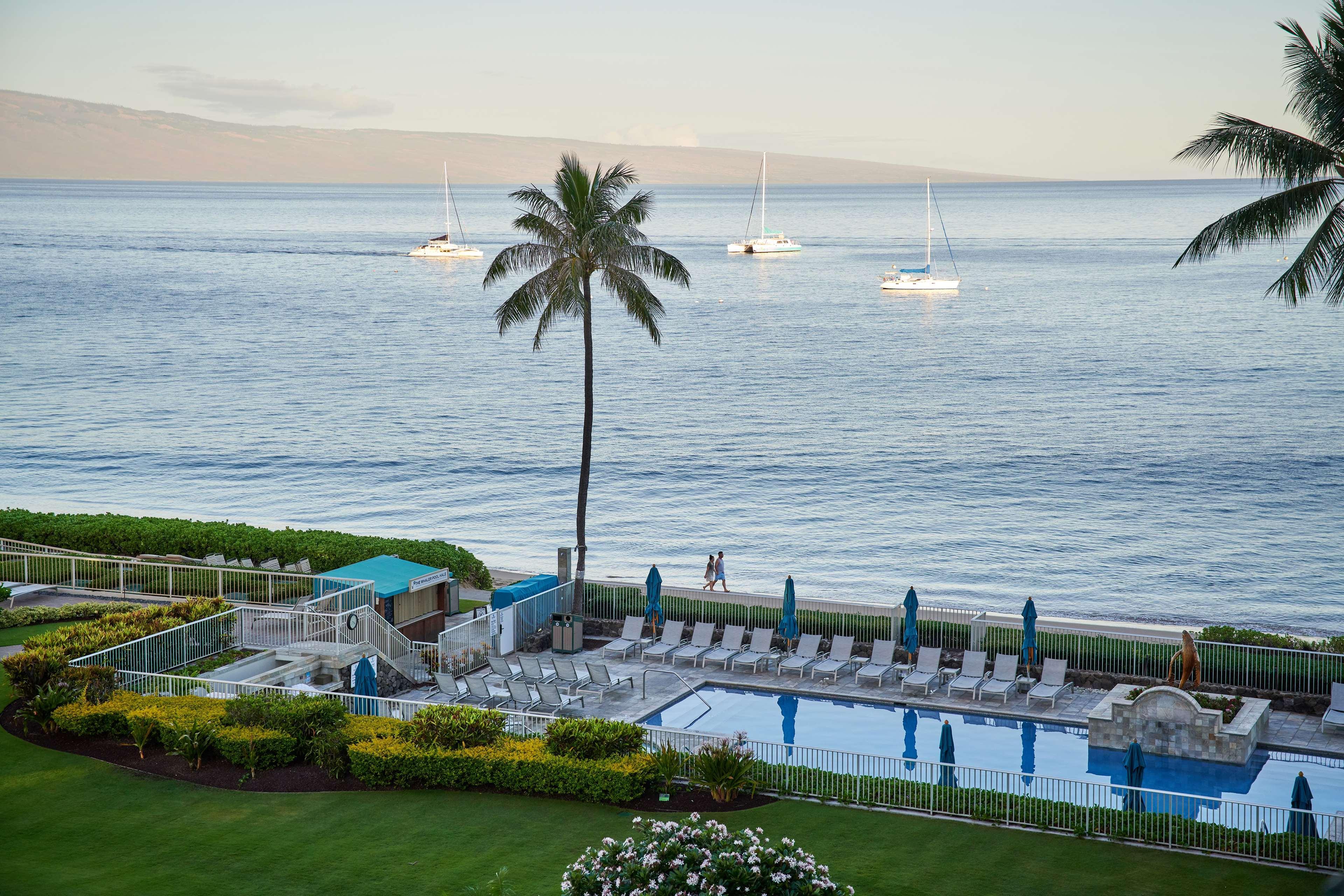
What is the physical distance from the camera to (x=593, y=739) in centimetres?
1647

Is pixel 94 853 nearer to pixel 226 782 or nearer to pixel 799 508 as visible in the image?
pixel 226 782

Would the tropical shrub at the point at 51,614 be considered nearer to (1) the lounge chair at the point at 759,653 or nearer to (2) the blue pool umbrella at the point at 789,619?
(1) the lounge chair at the point at 759,653

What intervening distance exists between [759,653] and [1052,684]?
220 inches

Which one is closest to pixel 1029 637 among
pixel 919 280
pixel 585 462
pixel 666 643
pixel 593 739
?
pixel 666 643

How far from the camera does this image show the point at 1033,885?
44.8ft

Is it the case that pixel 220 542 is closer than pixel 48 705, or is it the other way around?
pixel 48 705

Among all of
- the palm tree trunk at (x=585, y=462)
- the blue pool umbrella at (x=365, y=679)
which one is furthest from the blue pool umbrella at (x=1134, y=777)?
→ the palm tree trunk at (x=585, y=462)

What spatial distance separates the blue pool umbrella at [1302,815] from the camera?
14297mm

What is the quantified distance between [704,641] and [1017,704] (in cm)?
639

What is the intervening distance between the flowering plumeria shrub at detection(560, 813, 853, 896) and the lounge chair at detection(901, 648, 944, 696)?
11.9m

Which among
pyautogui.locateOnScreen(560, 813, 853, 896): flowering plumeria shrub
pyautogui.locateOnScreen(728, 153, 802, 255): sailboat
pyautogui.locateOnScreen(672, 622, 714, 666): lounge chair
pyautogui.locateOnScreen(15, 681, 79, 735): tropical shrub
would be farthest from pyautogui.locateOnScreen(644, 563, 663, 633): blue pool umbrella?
pyautogui.locateOnScreen(728, 153, 802, 255): sailboat

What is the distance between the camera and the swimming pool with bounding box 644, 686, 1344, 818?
18.1m

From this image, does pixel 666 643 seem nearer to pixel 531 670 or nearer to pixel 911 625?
pixel 531 670

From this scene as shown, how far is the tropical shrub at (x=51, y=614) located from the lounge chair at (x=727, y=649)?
11.4 metres
